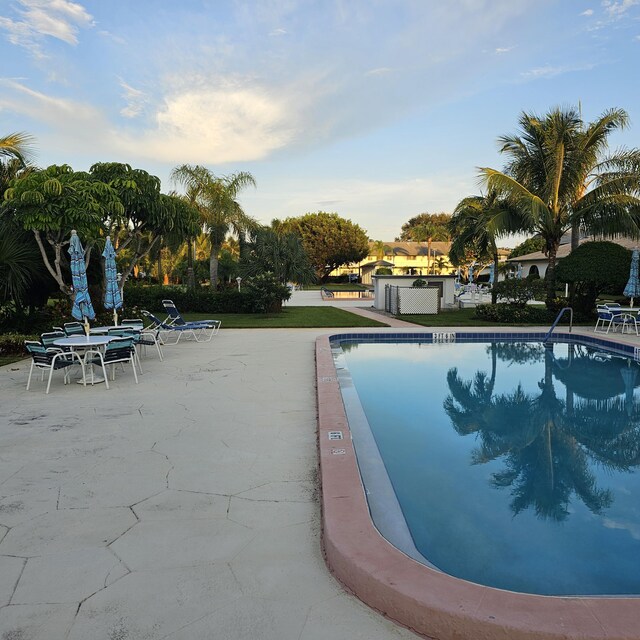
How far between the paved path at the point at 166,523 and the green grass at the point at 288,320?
9.09 m

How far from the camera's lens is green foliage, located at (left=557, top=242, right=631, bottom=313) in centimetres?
1568

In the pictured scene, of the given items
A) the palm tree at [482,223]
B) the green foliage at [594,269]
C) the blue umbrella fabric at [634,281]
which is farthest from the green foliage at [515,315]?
the blue umbrella fabric at [634,281]

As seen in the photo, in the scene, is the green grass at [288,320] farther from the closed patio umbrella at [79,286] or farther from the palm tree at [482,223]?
the closed patio umbrella at [79,286]

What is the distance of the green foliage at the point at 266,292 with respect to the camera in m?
18.9

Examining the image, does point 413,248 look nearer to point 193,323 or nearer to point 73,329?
point 193,323

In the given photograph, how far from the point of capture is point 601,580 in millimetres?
3037

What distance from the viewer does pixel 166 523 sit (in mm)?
3334

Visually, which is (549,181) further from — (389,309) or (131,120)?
(131,120)

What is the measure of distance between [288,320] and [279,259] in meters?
7.41

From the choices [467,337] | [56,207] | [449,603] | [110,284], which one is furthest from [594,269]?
[449,603]

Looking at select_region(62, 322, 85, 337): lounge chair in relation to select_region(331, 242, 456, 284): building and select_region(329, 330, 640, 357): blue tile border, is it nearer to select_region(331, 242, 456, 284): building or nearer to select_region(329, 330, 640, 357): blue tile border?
select_region(329, 330, 640, 357): blue tile border

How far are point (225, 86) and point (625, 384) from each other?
15604 mm

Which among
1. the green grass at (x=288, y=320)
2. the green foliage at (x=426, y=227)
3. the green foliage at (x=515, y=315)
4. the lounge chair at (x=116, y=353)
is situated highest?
the green foliage at (x=426, y=227)

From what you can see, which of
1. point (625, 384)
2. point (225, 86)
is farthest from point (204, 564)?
point (225, 86)
